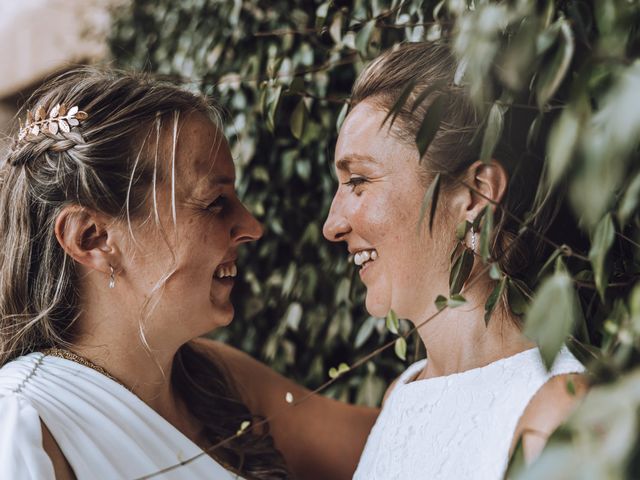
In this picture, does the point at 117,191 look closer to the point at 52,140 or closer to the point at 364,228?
the point at 52,140

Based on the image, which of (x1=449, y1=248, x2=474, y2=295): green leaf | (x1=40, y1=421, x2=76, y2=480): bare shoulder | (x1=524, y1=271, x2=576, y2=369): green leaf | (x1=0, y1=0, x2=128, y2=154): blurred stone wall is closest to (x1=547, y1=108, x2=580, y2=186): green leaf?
(x1=524, y1=271, x2=576, y2=369): green leaf

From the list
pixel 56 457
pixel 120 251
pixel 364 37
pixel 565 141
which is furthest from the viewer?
pixel 120 251

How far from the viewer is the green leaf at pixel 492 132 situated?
0.89m

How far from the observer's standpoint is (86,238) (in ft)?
5.80

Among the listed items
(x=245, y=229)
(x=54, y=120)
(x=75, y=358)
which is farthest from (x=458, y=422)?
(x=54, y=120)

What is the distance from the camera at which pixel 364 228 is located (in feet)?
5.03

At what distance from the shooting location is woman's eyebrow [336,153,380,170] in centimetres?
152

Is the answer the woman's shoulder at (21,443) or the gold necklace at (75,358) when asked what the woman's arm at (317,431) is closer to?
the gold necklace at (75,358)

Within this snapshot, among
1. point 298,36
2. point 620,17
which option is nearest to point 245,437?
point 298,36

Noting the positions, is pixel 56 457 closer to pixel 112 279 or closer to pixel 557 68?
pixel 112 279

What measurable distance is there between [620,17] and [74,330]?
1468 mm

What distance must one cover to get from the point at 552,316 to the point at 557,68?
0.23 m

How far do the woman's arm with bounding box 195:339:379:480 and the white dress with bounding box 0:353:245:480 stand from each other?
12.1 inches

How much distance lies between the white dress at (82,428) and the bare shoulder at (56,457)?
1 centimetres
